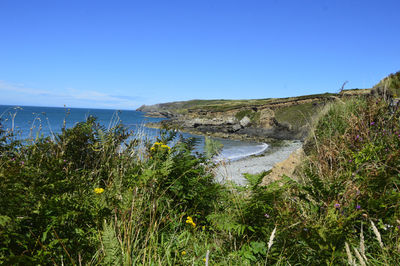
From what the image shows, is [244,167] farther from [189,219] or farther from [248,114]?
[248,114]

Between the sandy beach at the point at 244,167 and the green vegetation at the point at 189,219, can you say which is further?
the sandy beach at the point at 244,167

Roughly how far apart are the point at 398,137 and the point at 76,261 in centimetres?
381

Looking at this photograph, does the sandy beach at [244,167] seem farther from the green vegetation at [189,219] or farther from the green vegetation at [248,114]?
the green vegetation at [248,114]

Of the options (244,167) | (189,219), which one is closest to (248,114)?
(244,167)

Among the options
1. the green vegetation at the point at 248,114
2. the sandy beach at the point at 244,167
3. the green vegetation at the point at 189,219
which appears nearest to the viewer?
the green vegetation at the point at 189,219

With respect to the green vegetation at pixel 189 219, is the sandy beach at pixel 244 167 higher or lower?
lower

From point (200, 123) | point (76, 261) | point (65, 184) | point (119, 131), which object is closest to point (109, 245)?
point (76, 261)

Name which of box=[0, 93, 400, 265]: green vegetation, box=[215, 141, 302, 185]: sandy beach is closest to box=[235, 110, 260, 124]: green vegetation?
box=[215, 141, 302, 185]: sandy beach

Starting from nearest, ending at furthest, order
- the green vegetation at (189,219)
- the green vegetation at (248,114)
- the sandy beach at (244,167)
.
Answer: the green vegetation at (189,219), the sandy beach at (244,167), the green vegetation at (248,114)

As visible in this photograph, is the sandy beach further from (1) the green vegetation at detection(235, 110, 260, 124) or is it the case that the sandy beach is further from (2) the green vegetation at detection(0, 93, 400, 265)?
(1) the green vegetation at detection(235, 110, 260, 124)

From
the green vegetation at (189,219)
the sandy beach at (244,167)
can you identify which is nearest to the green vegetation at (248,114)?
the sandy beach at (244,167)

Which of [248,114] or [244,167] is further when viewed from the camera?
[248,114]

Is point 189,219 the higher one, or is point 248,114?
point 248,114

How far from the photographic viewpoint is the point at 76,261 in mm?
1911
